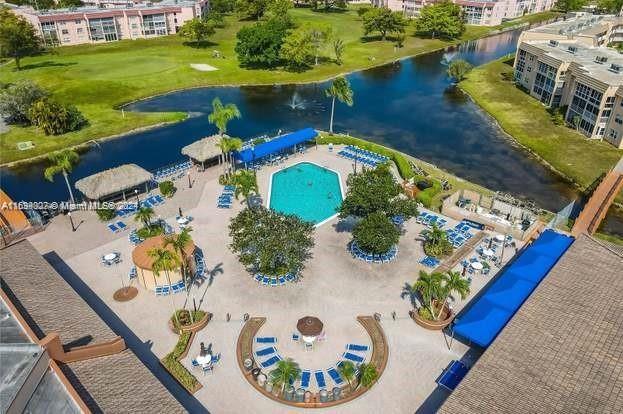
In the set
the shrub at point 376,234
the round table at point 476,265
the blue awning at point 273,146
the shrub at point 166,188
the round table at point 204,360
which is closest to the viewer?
the round table at point 204,360

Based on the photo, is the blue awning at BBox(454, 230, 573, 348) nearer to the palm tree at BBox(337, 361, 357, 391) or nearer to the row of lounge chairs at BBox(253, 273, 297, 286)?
the palm tree at BBox(337, 361, 357, 391)

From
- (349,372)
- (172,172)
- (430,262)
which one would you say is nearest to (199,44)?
(172,172)

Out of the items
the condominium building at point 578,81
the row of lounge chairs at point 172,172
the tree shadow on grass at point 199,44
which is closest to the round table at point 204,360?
the row of lounge chairs at point 172,172

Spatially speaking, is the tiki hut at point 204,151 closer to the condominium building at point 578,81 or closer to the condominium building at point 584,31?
the condominium building at point 578,81

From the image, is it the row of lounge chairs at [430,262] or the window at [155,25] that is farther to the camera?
the window at [155,25]

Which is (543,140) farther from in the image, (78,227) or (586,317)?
(78,227)

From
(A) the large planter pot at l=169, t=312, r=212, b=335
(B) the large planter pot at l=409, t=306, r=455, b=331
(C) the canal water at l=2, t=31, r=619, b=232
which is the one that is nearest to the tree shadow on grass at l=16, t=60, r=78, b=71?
(C) the canal water at l=2, t=31, r=619, b=232

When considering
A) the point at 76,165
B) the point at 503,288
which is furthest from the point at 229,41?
the point at 503,288
